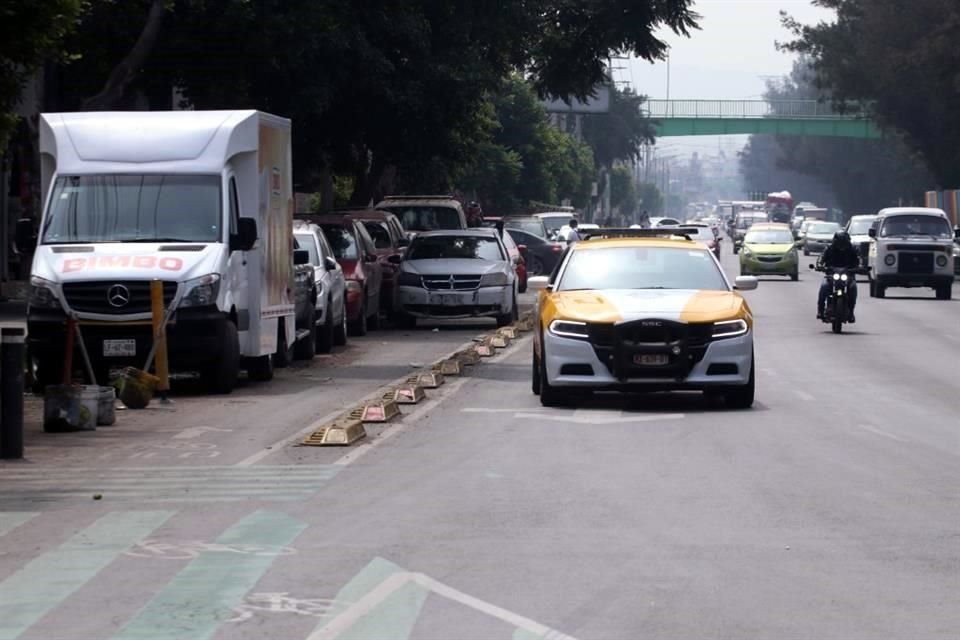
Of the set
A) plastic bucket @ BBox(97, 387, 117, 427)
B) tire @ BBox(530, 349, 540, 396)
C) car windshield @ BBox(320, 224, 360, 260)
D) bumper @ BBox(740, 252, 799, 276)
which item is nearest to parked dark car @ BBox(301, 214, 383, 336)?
car windshield @ BBox(320, 224, 360, 260)

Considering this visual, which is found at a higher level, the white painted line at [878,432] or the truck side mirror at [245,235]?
the truck side mirror at [245,235]

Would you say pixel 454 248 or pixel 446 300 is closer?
pixel 446 300

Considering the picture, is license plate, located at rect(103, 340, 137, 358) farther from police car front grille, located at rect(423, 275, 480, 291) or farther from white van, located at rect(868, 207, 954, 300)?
white van, located at rect(868, 207, 954, 300)

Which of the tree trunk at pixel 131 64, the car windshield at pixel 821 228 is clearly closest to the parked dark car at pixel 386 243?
the tree trunk at pixel 131 64

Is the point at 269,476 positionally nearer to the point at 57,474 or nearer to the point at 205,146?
the point at 57,474

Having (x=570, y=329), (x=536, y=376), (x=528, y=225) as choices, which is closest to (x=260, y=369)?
(x=536, y=376)

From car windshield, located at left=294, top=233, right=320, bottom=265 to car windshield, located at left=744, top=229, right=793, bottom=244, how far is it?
30.3m

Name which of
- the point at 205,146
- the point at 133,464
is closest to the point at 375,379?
the point at 205,146

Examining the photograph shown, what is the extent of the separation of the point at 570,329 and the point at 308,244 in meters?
9.87

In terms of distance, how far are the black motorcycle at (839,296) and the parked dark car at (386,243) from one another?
708cm

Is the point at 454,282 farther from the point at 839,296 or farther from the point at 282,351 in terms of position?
the point at 282,351

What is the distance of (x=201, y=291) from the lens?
19609 mm

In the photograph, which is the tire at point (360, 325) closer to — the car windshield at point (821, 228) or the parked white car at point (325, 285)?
the parked white car at point (325, 285)

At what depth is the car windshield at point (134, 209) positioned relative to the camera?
20234 mm
